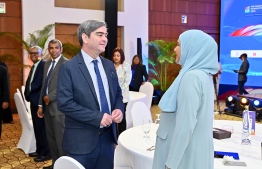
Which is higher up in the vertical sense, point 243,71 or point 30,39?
point 30,39

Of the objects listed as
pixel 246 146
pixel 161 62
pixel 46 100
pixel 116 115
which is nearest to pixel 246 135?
pixel 246 146

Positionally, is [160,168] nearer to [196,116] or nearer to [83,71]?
[196,116]

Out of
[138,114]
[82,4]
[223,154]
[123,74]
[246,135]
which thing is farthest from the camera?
[82,4]

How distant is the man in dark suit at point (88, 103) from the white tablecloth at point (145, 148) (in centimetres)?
18

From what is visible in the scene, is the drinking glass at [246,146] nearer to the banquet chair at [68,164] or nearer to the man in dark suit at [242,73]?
the banquet chair at [68,164]

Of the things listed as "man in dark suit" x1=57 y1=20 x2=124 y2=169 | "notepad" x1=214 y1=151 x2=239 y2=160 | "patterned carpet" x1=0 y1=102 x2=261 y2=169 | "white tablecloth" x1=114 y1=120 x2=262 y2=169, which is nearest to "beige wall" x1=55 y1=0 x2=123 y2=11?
"patterned carpet" x1=0 y1=102 x2=261 y2=169

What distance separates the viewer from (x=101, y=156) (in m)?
2.29

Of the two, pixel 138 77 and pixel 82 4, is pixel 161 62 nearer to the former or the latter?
pixel 138 77

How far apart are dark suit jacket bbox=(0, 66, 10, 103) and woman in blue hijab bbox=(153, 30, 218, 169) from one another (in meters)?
3.39

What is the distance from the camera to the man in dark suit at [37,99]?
4.30 metres

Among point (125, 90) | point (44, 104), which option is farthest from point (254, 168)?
point (125, 90)

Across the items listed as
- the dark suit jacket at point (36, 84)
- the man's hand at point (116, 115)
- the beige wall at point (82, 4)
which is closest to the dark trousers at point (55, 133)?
the dark suit jacket at point (36, 84)

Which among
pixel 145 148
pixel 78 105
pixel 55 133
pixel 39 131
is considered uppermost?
pixel 78 105

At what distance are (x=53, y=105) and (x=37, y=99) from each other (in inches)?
30.2
